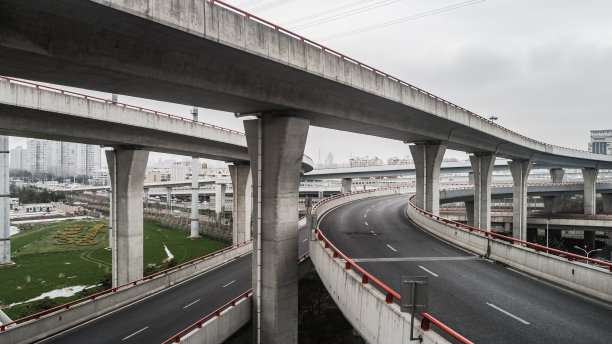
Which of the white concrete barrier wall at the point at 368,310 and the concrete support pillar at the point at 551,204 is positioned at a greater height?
the white concrete barrier wall at the point at 368,310

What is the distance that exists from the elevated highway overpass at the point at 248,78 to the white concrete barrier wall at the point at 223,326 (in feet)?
4.80

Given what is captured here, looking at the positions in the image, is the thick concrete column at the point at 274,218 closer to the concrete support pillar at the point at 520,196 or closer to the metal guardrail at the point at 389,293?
the metal guardrail at the point at 389,293

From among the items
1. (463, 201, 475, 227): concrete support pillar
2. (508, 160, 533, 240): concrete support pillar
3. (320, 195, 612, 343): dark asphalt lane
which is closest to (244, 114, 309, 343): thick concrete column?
(320, 195, 612, 343): dark asphalt lane

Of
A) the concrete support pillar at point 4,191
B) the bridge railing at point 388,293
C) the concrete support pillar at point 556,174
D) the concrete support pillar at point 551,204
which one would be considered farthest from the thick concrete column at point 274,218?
the concrete support pillar at point 556,174

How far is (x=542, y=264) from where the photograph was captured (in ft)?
47.8

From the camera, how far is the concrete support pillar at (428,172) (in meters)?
30.1

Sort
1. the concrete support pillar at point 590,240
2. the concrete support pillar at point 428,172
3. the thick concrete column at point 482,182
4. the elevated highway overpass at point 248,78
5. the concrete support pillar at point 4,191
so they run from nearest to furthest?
the elevated highway overpass at point 248,78 → the concrete support pillar at point 428,172 → the concrete support pillar at point 4,191 → the thick concrete column at point 482,182 → the concrete support pillar at point 590,240

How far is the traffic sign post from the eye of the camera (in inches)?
268

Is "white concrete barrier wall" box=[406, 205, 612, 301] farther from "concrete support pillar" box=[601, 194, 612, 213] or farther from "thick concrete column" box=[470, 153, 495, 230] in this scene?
"concrete support pillar" box=[601, 194, 612, 213]

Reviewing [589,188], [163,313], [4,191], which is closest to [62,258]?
[4,191]

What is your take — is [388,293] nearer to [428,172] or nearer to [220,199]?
[428,172]

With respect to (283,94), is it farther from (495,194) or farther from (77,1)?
(495,194)

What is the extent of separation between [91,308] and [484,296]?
21.4 meters

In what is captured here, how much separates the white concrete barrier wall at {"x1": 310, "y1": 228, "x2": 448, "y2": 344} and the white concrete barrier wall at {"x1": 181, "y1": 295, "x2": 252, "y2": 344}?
6109 mm
